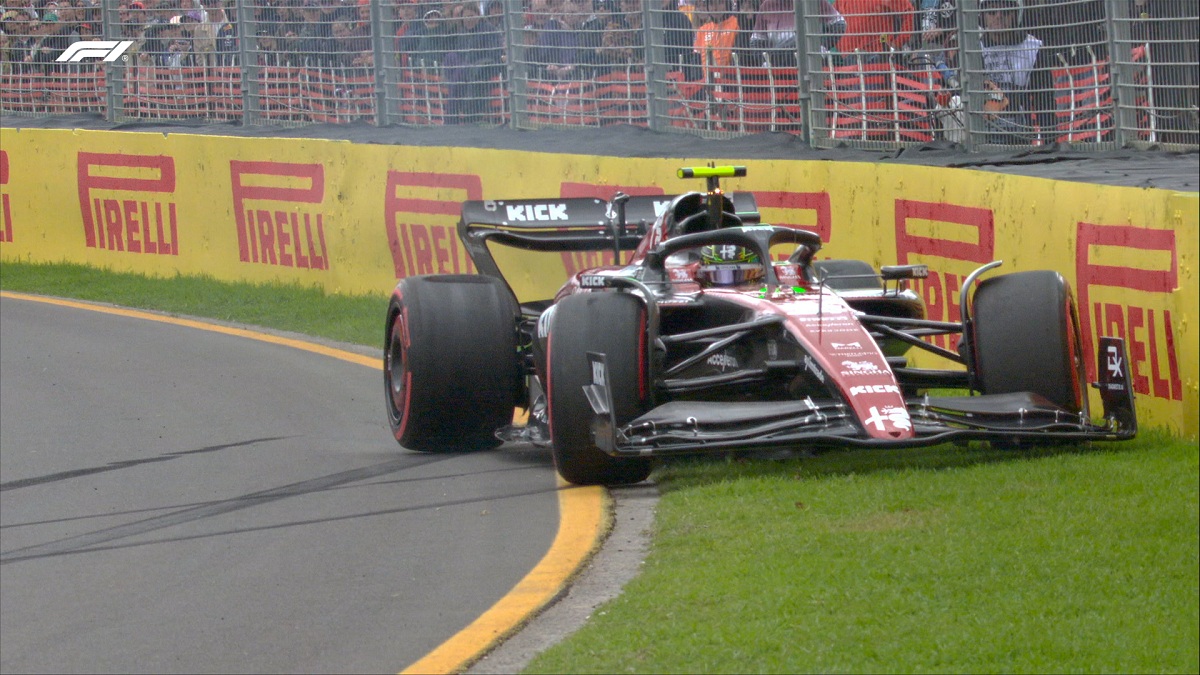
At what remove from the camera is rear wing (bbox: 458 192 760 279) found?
32.6 ft

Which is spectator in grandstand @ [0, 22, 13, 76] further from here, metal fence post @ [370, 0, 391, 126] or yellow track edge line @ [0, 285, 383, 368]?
metal fence post @ [370, 0, 391, 126]

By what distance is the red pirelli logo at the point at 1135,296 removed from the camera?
773 cm

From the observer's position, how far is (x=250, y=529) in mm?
7578

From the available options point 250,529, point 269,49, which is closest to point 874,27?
point 250,529

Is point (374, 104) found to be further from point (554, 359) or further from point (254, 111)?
point (554, 359)

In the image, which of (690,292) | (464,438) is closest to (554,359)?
(690,292)

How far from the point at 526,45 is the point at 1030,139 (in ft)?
19.6

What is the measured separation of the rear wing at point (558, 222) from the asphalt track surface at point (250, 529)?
122cm

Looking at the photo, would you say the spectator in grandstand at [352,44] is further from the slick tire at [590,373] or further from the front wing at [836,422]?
the front wing at [836,422]

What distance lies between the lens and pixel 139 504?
27.1ft

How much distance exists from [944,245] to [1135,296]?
2000 mm

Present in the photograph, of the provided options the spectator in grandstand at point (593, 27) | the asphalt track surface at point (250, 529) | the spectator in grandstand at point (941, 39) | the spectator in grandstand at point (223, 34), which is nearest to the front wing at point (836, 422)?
the asphalt track surface at point (250, 529)

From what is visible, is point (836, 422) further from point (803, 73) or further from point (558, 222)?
point (803, 73)

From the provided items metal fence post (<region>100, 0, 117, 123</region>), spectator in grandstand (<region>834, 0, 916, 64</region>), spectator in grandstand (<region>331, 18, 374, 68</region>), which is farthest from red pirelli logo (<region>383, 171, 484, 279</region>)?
metal fence post (<region>100, 0, 117, 123</region>)
